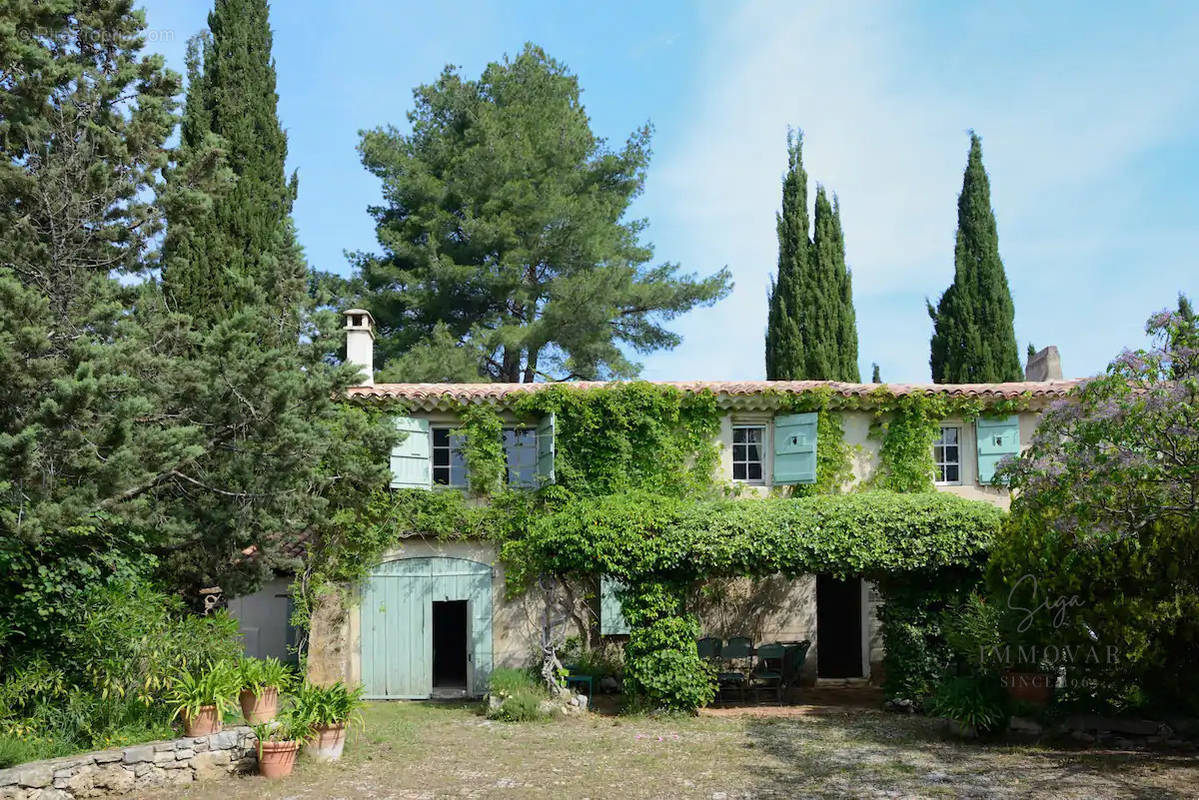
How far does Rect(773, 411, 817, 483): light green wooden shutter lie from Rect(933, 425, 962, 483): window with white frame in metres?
2.36

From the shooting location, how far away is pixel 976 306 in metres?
27.2

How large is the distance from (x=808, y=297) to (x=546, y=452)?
12762 mm

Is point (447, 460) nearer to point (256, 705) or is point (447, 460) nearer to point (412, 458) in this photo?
point (412, 458)

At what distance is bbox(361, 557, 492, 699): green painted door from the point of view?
1562cm

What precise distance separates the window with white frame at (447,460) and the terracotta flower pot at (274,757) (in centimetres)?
638

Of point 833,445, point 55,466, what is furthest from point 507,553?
point 55,466

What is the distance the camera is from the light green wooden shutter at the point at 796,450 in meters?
15.9

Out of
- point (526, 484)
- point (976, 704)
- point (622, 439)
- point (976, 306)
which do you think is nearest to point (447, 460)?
point (526, 484)

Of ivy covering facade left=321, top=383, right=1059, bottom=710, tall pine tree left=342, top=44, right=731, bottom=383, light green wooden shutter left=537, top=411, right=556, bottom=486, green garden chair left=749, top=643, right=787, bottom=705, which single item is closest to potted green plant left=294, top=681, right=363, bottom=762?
ivy covering facade left=321, top=383, right=1059, bottom=710

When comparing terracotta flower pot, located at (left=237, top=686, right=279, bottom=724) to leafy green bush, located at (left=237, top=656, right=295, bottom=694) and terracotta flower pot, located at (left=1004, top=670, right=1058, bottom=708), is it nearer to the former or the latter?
leafy green bush, located at (left=237, top=656, right=295, bottom=694)

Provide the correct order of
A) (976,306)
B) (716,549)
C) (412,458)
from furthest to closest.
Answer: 1. (976,306)
2. (412,458)
3. (716,549)

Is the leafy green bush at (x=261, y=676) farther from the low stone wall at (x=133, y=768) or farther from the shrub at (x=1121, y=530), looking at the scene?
the shrub at (x=1121, y=530)

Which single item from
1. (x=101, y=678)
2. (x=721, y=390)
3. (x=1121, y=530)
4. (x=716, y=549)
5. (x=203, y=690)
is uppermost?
(x=721, y=390)

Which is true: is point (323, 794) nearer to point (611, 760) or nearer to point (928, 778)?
point (611, 760)
